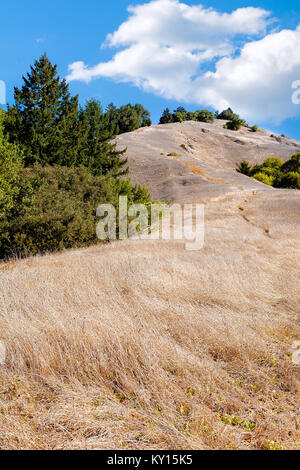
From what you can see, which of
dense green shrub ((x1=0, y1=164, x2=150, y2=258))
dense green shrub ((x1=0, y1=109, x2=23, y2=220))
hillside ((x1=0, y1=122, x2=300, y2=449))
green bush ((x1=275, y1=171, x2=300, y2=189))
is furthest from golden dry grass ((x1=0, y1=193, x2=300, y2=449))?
green bush ((x1=275, y1=171, x2=300, y2=189))

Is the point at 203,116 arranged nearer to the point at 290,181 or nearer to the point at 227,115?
the point at 227,115

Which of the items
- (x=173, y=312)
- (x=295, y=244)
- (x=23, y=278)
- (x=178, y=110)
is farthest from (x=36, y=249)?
(x=178, y=110)

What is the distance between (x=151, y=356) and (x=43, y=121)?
21.0 meters

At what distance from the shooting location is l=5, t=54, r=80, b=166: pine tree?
19.8m

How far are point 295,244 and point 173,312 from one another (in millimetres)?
9531

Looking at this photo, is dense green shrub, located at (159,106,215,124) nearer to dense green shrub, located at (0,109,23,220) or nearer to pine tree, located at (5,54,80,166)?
pine tree, located at (5,54,80,166)

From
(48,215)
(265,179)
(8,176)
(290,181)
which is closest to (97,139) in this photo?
(8,176)

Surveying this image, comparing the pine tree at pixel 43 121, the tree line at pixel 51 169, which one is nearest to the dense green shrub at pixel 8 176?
the tree line at pixel 51 169

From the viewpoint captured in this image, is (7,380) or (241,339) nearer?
(7,380)

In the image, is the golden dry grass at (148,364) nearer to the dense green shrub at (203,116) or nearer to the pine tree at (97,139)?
the pine tree at (97,139)

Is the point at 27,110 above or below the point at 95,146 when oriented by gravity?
above

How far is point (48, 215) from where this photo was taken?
1277 cm

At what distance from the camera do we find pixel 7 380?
3408 mm

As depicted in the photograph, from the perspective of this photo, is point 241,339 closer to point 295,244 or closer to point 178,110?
point 295,244
